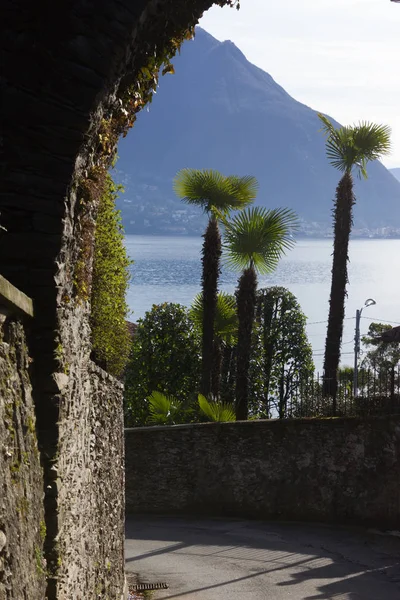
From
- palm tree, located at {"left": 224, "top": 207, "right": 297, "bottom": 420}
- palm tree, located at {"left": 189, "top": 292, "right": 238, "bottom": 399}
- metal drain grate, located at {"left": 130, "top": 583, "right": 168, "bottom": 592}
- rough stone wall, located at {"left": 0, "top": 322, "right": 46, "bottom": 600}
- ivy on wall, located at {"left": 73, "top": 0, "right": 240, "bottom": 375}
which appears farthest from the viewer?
palm tree, located at {"left": 189, "top": 292, "right": 238, "bottom": 399}

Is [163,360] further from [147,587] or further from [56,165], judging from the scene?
[56,165]

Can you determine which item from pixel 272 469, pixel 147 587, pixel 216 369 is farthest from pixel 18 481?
pixel 216 369

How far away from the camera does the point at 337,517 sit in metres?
16.6

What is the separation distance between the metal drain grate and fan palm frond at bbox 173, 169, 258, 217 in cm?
1011

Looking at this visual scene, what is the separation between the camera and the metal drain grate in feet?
38.8

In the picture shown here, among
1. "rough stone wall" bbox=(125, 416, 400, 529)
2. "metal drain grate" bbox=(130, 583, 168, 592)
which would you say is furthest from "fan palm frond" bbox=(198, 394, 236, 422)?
"metal drain grate" bbox=(130, 583, 168, 592)

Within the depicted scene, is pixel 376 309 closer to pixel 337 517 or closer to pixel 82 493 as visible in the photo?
pixel 337 517

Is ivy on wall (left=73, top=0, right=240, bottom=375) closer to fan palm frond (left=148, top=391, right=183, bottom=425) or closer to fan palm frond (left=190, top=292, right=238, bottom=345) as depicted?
fan palm frond (left=148, top=391, right=183, bottom=425)

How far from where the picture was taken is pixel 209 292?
19875 millimetres

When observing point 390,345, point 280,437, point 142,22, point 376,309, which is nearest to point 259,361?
point 280,437

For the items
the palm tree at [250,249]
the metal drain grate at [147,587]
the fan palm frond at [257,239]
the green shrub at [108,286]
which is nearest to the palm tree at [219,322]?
the palm tree at [250,249]

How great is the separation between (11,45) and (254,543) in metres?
11.3

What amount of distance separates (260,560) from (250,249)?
777 centimetres

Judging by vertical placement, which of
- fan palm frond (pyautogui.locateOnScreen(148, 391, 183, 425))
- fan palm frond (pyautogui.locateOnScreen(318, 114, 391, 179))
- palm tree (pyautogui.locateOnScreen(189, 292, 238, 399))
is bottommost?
fan palm frond (pyautogui.locateOnScreen(148, 391, 183, 425))
